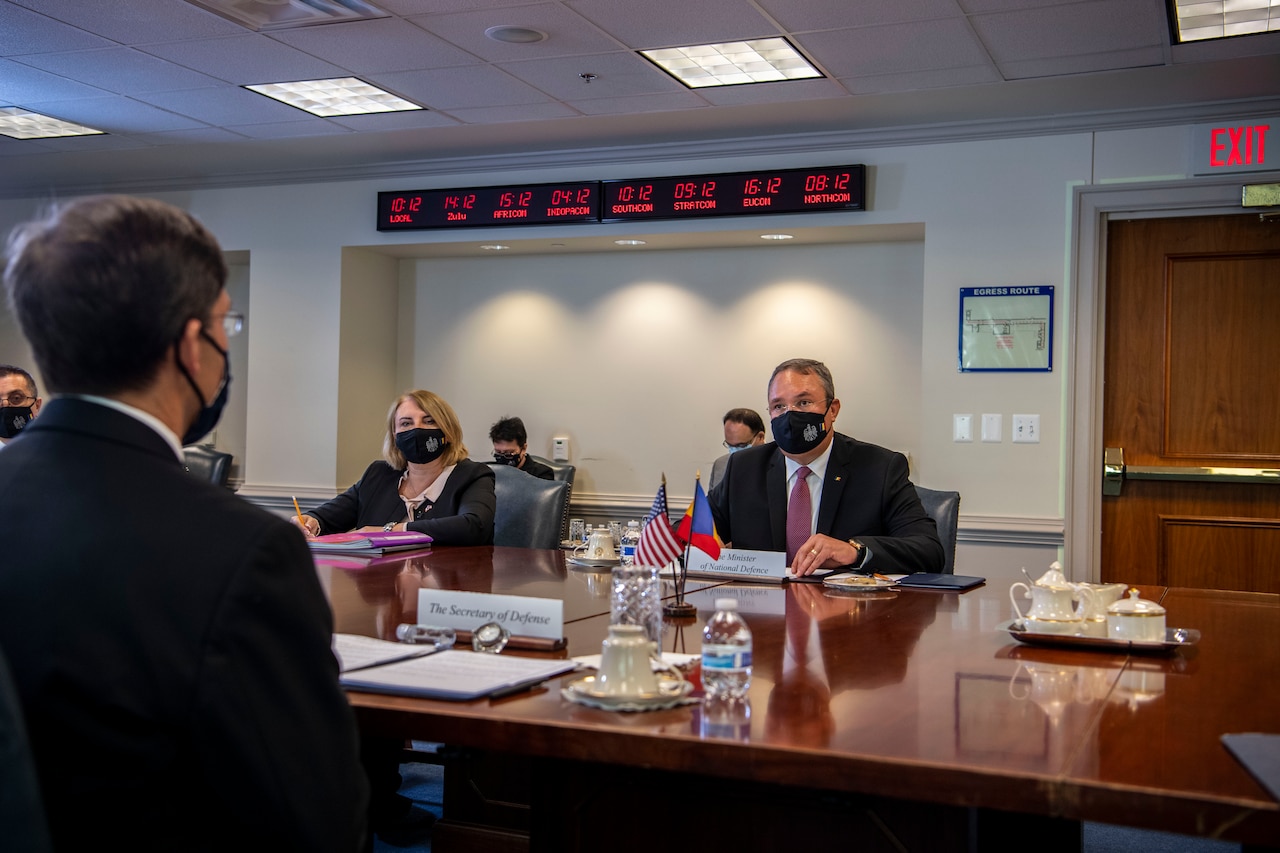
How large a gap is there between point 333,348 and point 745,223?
8.21ft

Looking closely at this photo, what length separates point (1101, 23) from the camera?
3.90 m

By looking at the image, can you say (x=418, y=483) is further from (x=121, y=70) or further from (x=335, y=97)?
(x=121, y=70)

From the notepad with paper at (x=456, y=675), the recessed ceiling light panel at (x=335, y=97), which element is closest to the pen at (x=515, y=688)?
the notepad with paper at (x=456, y=675)

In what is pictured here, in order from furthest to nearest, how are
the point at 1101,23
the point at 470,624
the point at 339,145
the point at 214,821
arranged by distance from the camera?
1. the point at 339,145
2. the point at 1101,23
3. the point at 470,624
4. the point at 214,821

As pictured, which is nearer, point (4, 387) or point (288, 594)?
point (288, 594)

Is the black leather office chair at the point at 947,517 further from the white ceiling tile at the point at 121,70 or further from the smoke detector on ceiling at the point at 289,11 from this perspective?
the white ceiling tile at the point at 121,70

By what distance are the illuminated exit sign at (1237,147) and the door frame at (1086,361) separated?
0.26 metres

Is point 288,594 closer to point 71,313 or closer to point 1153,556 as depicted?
point 71,313

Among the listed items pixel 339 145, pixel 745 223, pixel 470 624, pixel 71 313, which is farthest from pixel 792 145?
pixel 71 313

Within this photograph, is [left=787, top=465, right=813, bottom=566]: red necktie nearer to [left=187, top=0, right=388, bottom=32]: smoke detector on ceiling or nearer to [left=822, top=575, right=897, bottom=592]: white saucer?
[left=822, top=575, right=897, bottom=592]: white saucer

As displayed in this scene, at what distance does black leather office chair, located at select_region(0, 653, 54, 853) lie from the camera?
942 mm

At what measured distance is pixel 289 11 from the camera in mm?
3975

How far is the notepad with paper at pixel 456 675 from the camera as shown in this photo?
1.47 metres

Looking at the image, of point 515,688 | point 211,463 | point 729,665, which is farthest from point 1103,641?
point 211,463
